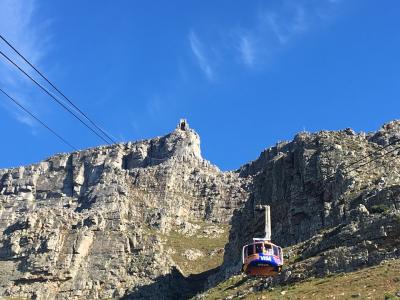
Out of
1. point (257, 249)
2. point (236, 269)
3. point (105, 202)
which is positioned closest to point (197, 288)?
point (236, 269)

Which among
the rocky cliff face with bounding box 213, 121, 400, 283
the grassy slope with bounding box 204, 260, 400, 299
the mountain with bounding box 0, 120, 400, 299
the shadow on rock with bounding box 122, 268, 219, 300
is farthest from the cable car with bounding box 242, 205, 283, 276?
the shadow on rock with bounding box 122, 268, 219, 300

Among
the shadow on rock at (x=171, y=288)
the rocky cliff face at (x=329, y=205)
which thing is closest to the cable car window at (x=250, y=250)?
the rocky cliff face at (x=329, y=205)

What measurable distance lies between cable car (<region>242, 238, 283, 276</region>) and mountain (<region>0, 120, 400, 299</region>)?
24920mm

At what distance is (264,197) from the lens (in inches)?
5625

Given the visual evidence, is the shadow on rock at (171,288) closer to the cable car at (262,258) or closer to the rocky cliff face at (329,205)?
the rocky cliff face at (329,205)

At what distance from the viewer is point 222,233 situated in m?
188

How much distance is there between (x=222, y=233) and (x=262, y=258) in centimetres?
13214

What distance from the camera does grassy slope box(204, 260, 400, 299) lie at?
65.7 m

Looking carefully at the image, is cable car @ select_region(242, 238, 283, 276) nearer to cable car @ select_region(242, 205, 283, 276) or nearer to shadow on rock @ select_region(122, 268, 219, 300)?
cable car @ select_region(242, 205, 283, 276)

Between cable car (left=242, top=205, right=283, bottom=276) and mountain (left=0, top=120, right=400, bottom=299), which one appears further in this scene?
mountain (left=0, top=120, right=400, bottom=299)

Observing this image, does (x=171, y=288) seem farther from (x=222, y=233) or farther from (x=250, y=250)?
(x=250, y=250)

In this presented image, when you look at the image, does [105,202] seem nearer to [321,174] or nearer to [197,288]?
[197,288]

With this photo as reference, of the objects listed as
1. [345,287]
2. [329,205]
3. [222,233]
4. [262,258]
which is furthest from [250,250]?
[222,233]

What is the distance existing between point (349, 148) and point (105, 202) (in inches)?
3516
